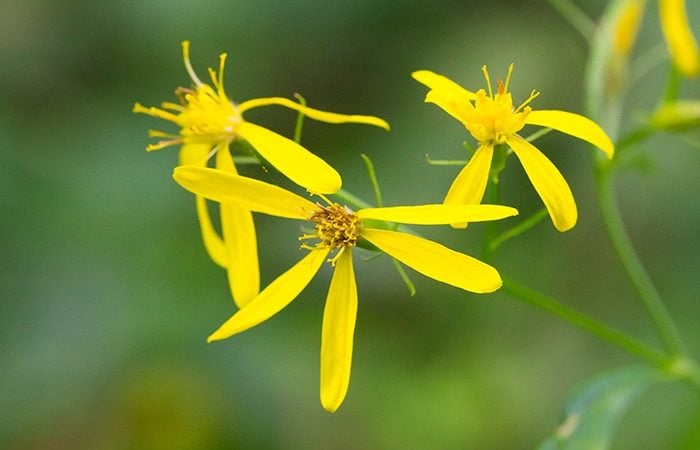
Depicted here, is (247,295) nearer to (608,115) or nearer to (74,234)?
(608,115)

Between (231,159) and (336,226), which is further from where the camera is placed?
(231,159)

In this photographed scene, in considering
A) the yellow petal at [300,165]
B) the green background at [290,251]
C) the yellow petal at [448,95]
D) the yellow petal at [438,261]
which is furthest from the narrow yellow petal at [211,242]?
the green background at [290,251]

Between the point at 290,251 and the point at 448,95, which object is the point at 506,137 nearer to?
the point at 448,95

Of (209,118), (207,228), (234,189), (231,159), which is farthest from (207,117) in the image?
(234,189)

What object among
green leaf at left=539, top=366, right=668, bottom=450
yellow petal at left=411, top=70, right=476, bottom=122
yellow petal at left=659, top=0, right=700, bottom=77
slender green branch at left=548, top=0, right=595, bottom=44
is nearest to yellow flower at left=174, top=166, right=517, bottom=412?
yellow petal at left=411, top=70, right=476, bottom=122

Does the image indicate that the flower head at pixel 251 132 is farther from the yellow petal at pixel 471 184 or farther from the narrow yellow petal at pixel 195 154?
the yellow petal at pixel 471 184

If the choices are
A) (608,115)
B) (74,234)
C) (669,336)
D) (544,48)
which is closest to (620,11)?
(608,115)
